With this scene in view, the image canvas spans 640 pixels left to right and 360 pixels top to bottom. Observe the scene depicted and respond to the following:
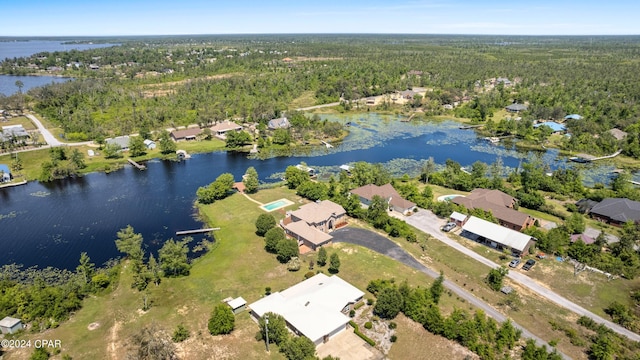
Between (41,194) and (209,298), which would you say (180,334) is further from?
(41,194)

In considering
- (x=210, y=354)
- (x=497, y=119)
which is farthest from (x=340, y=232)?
(x=497, y=119)

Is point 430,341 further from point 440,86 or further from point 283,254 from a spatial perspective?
point 440,86

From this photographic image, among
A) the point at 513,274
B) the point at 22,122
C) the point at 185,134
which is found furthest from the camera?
the point at 22,122

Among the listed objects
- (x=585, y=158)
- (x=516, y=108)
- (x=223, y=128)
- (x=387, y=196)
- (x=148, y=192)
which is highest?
(x=516, y=108)

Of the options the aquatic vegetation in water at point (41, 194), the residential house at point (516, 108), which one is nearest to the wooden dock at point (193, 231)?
the aquatic vegetation in water at point (41, 194)

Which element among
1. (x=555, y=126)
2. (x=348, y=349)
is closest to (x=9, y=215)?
(x=348, y=349)

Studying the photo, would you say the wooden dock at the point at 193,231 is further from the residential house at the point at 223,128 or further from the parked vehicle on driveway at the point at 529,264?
the residential house at the point at 223,128

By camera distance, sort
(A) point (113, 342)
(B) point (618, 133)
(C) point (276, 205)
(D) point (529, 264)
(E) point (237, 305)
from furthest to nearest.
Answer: (B) point (618, 133), (C) point (276, 205), (D) point (529, 264), (E) point (237, 305), (A) point (113, 342)

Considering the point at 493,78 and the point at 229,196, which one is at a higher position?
the point at 493,78
